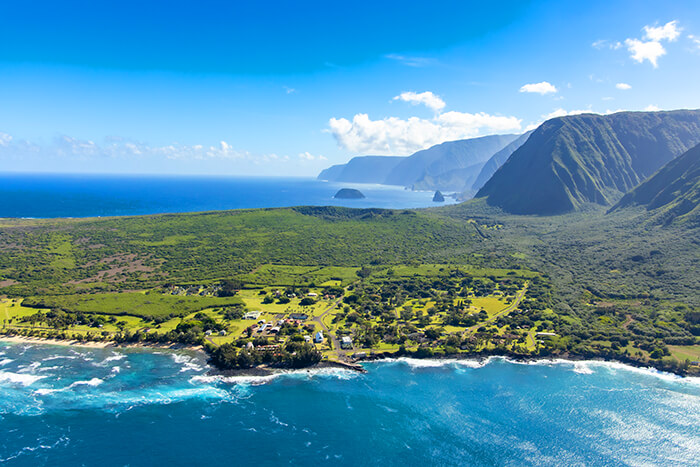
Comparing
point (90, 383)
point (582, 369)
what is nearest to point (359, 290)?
point (582, 369)

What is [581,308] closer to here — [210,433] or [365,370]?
[365,370]

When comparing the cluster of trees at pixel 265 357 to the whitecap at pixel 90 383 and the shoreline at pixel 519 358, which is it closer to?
the shoreline at pixel 519 358

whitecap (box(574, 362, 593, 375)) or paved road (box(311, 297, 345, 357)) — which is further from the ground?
paved road (box(311, 297, 345, 357))

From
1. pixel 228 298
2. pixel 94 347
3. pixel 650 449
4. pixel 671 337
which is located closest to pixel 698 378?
pixel 671 337

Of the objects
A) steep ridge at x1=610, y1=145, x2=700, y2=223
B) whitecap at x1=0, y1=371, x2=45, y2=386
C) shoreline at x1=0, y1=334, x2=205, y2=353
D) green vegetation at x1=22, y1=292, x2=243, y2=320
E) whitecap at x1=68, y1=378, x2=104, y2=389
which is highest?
steep ridge at x1=610, y1=145, x2=700, y2=223

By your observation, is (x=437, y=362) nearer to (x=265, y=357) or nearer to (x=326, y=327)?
(x=326, y=327)

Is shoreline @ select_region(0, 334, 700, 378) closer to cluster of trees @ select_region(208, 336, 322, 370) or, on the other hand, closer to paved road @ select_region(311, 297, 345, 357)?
cluster of trees @ select_region(208, 336, 322, 370)

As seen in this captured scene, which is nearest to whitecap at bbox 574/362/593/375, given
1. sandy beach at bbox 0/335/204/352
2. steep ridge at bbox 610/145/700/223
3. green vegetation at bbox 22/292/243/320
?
sandy beach at bbox 0/335/204/352

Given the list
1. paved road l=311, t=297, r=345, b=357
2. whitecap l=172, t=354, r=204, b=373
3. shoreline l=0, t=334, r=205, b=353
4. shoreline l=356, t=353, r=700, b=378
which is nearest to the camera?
whitecap l=172, t=354, r=204, b=373
